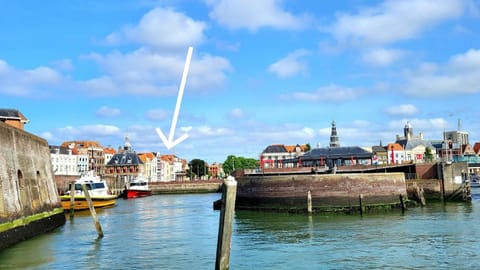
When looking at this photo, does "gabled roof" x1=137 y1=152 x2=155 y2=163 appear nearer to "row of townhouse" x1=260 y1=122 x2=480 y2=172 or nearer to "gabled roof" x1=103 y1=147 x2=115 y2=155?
"gabled roof" x1=103 y1=147 x2=115 y2=155

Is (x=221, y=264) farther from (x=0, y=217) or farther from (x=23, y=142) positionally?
(x=23, y=142)

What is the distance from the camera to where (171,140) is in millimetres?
11953

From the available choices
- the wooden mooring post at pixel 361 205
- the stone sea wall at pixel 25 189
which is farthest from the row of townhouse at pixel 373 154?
the stone sea wall at pixel 25 189

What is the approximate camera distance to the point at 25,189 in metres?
29.9

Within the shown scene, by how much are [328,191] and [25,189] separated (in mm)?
23586

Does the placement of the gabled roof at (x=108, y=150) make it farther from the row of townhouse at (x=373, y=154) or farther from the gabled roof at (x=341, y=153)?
the gabled roof at (x=341, y=153)

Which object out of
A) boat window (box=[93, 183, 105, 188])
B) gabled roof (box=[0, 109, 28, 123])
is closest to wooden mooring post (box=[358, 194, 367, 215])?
boat window (box=[93, 183, 105, 188])

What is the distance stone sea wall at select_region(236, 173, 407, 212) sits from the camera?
143ft

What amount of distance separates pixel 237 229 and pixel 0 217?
15.2 metres

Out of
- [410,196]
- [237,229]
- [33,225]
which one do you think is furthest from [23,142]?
[410,196]

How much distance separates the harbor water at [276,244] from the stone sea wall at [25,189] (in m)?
0.85

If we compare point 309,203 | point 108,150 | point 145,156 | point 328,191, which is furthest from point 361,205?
point 108,150

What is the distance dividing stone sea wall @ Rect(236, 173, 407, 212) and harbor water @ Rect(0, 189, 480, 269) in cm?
333

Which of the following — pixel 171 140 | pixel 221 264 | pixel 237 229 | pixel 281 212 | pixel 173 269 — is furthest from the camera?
pixel 281 212
